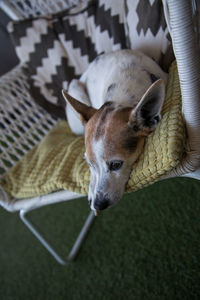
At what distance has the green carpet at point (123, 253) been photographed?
1.29 meters

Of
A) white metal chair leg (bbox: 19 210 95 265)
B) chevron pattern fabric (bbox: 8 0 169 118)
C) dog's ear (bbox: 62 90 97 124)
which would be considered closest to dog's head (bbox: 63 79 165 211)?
dog's ear (bbox: 62 90 97 124)

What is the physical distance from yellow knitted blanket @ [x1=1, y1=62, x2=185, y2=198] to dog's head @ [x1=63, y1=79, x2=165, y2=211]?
42 millimetres

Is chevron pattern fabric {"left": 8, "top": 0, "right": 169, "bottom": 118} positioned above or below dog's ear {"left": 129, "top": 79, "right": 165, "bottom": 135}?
above

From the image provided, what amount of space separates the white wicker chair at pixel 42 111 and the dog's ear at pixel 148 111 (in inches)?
4.9

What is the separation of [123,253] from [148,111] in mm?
1052

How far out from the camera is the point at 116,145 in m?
0.88

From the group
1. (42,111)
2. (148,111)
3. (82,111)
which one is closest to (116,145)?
(148,111)

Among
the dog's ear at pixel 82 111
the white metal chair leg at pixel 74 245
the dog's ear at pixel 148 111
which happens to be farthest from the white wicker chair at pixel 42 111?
the dog's ear at pixel 82 111

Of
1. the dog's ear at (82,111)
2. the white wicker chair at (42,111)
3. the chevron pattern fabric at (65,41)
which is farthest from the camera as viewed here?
the chevron pattern fabric at (65,41)

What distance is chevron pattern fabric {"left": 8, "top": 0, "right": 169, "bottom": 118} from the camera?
145 cm

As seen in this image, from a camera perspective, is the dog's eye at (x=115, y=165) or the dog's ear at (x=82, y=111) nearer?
the dog's eye at (x=115, y=165)

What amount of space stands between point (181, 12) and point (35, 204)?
3.63 ft

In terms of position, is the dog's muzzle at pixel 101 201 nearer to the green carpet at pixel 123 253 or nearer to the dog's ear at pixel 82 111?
the dog's ear at pixel 82 111

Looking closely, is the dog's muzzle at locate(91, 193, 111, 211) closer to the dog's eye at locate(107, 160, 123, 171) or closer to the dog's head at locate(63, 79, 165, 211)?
the dog's head at locate(63, 79, 165, 211)
